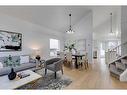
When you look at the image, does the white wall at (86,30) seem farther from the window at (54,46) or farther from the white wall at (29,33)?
the white wall at (29,33)

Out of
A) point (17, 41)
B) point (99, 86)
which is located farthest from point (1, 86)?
point (17, 41)

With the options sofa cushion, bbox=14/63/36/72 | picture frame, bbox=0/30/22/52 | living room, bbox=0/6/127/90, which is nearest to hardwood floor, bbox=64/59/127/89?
living room, bbox=0/6/127/90

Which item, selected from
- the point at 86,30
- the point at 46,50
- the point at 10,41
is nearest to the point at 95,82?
the point at 10,41

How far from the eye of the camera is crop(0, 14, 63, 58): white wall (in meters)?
4.94

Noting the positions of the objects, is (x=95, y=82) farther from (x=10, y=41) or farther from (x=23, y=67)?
(x=10, y=41)

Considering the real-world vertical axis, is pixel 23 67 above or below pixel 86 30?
below

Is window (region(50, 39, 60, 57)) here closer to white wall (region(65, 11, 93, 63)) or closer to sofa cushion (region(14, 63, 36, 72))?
white wall (region(65, 11, 93, 63))

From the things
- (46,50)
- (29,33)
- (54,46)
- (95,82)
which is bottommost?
(95,82)

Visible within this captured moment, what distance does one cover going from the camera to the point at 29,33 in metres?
6.16

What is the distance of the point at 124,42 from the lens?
5422 millimetres

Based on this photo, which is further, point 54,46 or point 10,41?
point 54,46

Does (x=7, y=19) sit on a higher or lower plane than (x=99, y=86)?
higher
